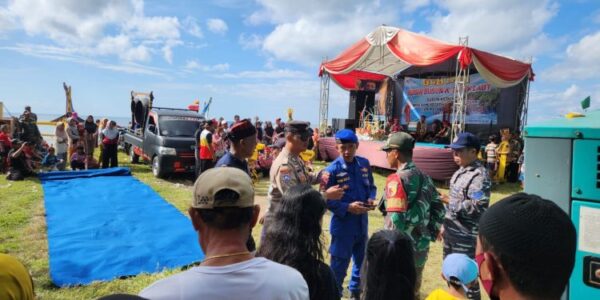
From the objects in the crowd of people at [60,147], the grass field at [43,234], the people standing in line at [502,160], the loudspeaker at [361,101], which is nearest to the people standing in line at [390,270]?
the grass field at [43,234]

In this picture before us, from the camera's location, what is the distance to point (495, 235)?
42.0 inches

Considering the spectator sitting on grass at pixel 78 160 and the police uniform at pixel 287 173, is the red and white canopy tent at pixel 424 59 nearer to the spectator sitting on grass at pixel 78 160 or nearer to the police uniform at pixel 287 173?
the police uniform at pixel 287 173

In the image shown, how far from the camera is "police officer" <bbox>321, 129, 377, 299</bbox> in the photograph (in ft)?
11.3

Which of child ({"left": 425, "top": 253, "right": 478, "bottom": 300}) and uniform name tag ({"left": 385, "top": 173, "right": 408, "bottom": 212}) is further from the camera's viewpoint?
uniform name tag ({"left": 385, "top": 173, "right": 408, "bottom": 212})

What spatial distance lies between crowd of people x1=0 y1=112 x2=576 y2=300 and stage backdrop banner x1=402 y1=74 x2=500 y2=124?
44.7 ft

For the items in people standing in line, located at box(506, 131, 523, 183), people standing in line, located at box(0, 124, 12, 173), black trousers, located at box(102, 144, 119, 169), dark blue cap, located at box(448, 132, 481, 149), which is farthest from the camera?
black trousers, located at box(102, 144, 119, 169)

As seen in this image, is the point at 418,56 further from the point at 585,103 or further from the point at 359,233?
the point at 585,103

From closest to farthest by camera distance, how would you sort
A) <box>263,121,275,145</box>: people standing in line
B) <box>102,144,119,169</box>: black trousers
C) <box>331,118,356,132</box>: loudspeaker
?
<box>102,144,119,169</box>: black trousers
<box>263,121,275,145</box>: people standing in line
<box>331,118,356,132</box>: loudspeaker

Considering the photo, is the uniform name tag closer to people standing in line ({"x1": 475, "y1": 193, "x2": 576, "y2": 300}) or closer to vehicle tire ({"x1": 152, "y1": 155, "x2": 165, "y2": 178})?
people standing in line ({"x1": 475, "y1": 193, "x2": 576, "y2": 300})

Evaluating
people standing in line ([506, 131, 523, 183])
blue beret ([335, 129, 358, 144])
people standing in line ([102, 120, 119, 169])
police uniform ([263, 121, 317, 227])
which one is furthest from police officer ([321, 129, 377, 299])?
people standing in line ([102, 120, 119, 169])

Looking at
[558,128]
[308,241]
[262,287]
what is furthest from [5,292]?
[558,128]

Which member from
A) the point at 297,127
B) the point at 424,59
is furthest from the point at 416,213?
the point at 424,59

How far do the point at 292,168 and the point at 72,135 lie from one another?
1150 centimetres

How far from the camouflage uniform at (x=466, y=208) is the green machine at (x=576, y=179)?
144cm
